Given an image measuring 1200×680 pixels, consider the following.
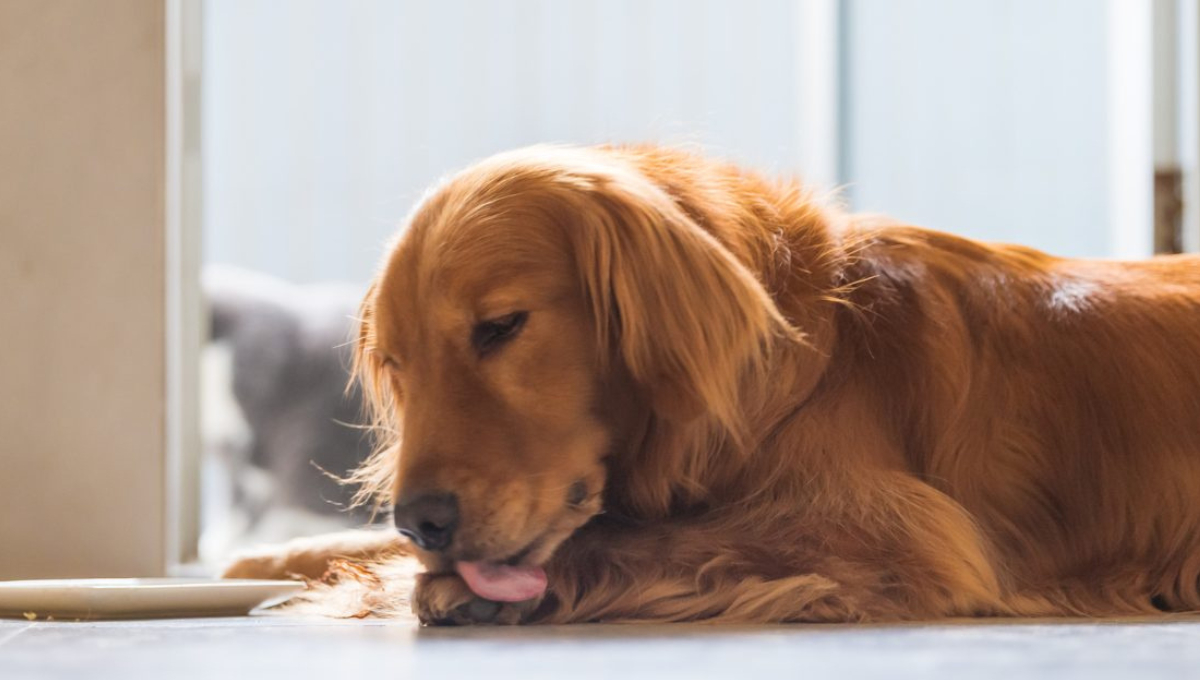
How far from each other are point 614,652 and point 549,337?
21.3 inches

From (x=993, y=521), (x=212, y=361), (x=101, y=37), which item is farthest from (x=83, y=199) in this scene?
(x=993, y=521)


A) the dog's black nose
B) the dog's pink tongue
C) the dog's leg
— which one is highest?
the dog's black nose

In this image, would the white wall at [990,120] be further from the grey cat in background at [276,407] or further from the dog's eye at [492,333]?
the dog's eye at [492,333]

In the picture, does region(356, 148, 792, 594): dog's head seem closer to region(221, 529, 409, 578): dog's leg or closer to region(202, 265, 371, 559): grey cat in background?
region(221, 529, 409, 578): dog's leg

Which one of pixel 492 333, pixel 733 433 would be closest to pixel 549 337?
pixel 492 333

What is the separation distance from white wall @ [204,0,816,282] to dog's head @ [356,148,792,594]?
1492 mm

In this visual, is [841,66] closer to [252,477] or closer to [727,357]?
[252,477]

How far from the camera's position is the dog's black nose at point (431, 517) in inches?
57.2

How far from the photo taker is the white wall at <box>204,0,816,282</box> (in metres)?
3.14

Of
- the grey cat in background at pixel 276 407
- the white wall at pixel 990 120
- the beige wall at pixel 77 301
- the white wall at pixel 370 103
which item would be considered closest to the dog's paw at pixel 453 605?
the beige wall at pixel 77 301

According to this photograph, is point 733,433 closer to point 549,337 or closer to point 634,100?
point 549,337

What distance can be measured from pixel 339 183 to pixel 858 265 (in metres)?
1.71

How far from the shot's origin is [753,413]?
1.68 metres

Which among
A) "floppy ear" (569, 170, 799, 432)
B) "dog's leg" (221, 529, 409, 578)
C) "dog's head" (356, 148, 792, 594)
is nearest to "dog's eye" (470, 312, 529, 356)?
"dog's head" (356, 148, 792, 594)
